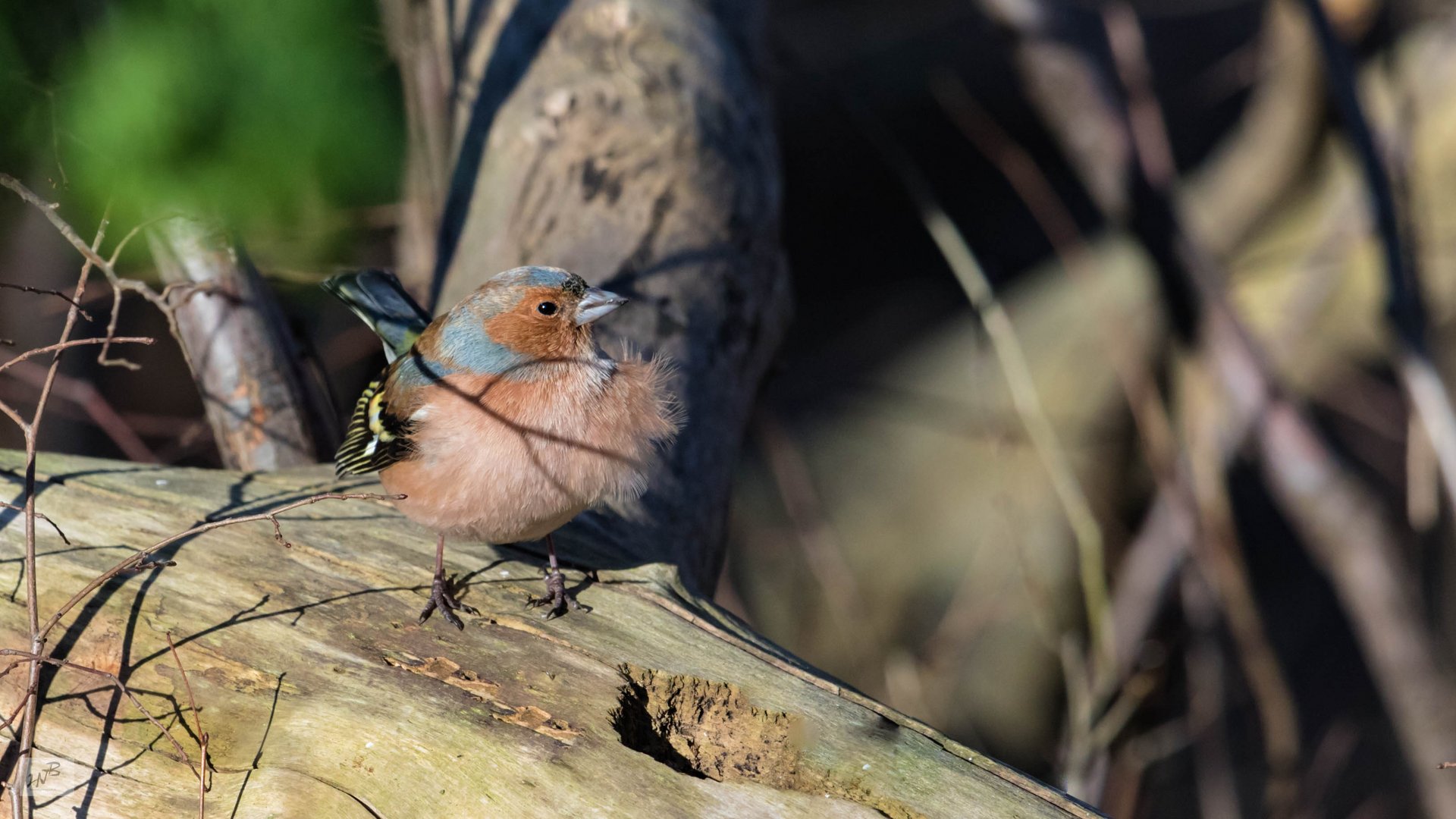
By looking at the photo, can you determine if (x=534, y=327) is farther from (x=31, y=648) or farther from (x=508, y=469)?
(x=31, y=648)

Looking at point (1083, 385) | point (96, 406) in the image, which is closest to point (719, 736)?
point (96, 406)

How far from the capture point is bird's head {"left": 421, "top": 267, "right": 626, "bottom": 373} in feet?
9.39

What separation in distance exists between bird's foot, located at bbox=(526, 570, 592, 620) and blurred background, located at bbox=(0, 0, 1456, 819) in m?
1.29

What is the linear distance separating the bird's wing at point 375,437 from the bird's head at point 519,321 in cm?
22

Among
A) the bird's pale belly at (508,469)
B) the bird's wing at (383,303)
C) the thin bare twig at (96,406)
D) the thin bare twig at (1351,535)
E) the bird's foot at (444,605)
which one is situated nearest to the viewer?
the bird's foot at (444,605)

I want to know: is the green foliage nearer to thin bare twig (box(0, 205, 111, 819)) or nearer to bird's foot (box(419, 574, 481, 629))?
thin bare twig (box(0, 205, 111, 819))

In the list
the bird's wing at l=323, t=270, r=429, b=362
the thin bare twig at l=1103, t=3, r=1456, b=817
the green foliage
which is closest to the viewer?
the green foliage

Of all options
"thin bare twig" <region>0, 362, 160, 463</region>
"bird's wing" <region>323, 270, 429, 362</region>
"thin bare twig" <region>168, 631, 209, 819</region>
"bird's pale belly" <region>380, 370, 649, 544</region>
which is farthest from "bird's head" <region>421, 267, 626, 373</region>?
"thin bare twig" <region>0, 362, 160, 463</region>

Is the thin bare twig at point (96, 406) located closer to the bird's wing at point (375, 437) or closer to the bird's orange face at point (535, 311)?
the bird's wing at point (375, 437)

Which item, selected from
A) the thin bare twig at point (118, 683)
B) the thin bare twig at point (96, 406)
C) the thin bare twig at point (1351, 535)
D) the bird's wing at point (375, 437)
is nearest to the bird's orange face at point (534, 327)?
the bird's wing at point (375, 437)

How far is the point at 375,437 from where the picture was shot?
2922 mm

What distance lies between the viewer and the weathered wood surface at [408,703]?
199cm

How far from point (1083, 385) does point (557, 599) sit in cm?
495

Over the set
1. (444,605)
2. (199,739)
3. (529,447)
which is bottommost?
(199,739)
